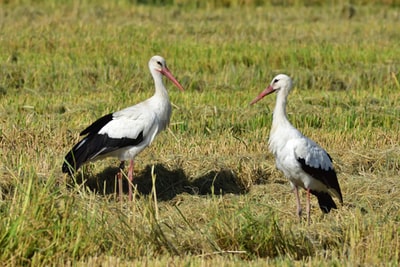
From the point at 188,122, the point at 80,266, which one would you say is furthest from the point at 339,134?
the point at 80,266

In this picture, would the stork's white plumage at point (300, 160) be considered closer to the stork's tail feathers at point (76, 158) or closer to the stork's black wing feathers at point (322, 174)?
the stork's black wing feathers at point (322, 174)

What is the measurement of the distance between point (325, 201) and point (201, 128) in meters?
2.68

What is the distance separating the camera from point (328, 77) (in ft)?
44.1

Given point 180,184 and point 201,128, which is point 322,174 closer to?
point 180,184

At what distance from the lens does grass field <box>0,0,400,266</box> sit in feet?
20.6

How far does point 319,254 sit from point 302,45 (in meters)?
9.44

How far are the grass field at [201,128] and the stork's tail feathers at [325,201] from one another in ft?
0.33

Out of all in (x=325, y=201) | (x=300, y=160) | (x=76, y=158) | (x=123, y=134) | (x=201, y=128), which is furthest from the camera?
(x=201, y=128)

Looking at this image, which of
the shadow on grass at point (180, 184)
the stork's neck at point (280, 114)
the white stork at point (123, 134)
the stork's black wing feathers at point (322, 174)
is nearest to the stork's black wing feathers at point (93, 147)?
the white stork at point (123, 134)

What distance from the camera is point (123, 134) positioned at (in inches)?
327

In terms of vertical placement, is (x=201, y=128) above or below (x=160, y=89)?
below

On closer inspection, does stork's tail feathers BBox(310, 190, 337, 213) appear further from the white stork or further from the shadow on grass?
the white stork

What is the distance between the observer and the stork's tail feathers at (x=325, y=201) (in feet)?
26.2

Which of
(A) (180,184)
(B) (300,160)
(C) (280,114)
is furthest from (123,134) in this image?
(B) (300,160)
